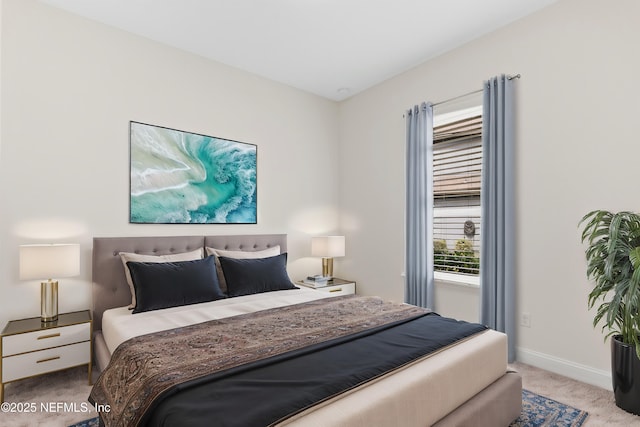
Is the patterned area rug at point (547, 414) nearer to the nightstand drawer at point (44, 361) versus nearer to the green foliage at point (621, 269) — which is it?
the green foliage at point (621, 269)

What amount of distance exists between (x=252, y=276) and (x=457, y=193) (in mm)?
2203

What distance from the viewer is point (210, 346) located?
5.96 ft

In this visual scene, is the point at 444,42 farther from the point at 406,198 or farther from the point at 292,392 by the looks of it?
the point at 292,392

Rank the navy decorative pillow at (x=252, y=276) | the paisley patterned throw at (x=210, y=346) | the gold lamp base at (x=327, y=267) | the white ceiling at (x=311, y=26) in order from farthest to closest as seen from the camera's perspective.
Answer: the gold lamp base at (x=327, y=267)
the navy decorative pillow at (x=252, y=276)
the white ceiling at (x=311, y=26)
the paisley patterned throw at (x=210, y=346)

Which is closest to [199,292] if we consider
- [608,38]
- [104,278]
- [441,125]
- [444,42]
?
[104,278]

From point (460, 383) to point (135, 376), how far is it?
158cm

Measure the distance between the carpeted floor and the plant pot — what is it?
0.06 m

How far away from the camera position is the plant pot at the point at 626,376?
2100 millimetres

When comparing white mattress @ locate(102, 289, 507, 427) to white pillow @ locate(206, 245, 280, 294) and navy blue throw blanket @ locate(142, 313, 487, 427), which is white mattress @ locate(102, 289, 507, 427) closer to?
navy blue throw blanket @ locate(142, 313, 487, 427)

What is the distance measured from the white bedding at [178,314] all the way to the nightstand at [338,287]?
89 centimetres

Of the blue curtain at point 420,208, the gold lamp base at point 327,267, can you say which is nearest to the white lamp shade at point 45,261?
the gold lamp base at point 327,267

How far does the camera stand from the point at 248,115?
3.91 m

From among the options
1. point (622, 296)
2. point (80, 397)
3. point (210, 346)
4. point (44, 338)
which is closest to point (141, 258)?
point (44, 338)

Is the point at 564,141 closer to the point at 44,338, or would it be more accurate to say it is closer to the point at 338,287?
the point at 338,287
